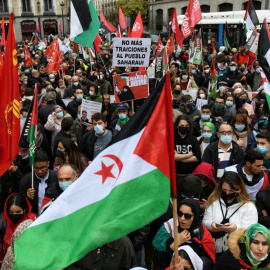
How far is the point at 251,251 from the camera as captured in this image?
2814 mm

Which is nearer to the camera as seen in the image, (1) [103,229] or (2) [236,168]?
(1) [103,229]

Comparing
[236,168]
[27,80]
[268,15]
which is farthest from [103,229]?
[268,15]

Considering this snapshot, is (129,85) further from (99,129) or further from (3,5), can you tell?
(3,5)

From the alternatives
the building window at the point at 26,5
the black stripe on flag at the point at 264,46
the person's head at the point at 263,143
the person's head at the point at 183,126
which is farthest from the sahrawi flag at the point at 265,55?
the building window at the point at 26,5

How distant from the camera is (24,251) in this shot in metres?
2.38

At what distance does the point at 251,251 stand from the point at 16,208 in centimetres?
213

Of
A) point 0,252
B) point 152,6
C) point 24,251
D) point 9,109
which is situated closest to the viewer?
point 24,251

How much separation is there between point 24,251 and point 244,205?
2.07 metres

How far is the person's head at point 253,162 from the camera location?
13.5 ft

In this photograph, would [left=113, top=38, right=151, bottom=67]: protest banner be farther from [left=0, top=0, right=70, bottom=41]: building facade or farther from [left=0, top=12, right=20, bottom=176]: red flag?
[left=0, top=0, right=70, bottom=41]: building facade

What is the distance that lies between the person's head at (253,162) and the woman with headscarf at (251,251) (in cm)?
130

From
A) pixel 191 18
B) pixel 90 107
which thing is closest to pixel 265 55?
pixel 90 107

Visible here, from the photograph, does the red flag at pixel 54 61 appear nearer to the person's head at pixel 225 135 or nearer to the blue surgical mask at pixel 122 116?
the blue surgical mask at pixel 122 116

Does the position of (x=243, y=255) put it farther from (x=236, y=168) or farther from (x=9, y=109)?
(x=9, y=109)
